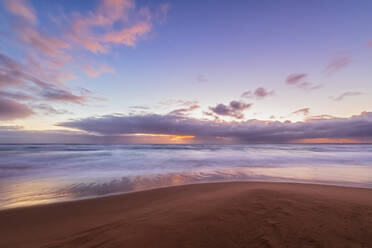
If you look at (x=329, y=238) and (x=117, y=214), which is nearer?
(x=329, y=238)

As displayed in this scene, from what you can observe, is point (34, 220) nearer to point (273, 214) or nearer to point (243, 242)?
point (243, 242)

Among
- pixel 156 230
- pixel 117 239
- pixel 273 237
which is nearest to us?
pixel 273 237

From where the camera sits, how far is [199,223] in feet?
9.88

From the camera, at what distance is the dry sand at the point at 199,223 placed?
2525 millimetres

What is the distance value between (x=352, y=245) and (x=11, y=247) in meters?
5.59

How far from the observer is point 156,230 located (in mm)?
2908

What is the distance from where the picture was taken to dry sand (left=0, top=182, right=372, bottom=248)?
2525mm

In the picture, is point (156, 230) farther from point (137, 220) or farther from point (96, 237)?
point (96, 237)

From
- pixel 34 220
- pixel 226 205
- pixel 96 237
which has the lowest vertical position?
pixel 34 220

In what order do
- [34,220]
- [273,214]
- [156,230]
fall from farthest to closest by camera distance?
[34,220] → [273,214] → [156,230]

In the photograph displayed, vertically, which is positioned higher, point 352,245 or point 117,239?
point 352,245

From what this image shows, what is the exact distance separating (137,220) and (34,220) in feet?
8.53

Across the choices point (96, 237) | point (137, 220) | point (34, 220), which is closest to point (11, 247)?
point (34, 220)

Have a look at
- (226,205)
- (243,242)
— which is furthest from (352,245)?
(226,205)
